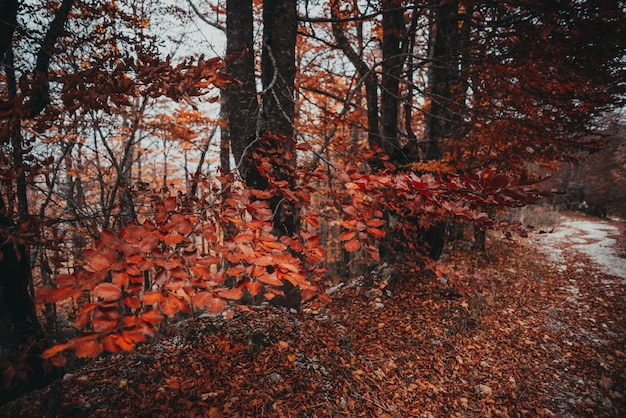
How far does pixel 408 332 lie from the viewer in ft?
15.9

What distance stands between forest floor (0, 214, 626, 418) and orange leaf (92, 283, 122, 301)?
1826mm

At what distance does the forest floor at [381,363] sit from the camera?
304cm

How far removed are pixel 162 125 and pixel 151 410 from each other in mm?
8122

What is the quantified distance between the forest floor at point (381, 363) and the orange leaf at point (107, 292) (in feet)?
5.99

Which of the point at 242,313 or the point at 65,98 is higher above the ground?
the point at 65,98

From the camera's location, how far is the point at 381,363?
162 inches

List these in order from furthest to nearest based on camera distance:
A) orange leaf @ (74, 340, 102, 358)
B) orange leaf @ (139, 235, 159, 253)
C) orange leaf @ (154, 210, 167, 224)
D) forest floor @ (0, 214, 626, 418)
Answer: forest floor @ (0, 214, 626, 418) → orange leaf @ (154, 210, 167, 224) → orange leaf @ (139, 235, 159, 253) → orange leaf @ (74, 340, 102, 358)

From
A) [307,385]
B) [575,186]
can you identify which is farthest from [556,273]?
[575,186]

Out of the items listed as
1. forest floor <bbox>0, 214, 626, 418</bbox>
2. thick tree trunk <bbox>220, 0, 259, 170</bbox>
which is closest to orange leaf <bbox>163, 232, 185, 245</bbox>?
forest floor <bbox>0, 214, 626, 418</bbox>

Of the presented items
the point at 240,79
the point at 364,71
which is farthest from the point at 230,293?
the point at 364,71

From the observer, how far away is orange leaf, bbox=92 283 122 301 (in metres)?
1.01

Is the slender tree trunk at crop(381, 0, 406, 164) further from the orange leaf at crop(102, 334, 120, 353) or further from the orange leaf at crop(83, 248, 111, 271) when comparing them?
the orange leaf at crop(102, 334, 120, 353)

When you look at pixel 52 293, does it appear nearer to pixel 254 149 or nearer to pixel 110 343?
pixel 110 343

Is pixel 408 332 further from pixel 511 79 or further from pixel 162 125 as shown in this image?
pixel 162 125
